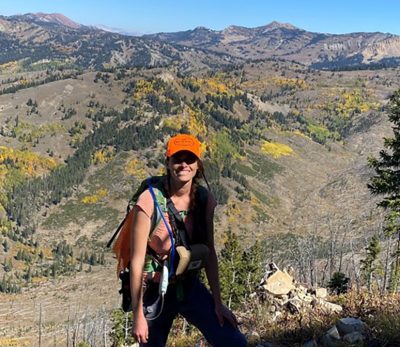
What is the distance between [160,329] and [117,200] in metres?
176

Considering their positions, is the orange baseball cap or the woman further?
the orange baseball cap

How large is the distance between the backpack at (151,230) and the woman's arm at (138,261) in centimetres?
17

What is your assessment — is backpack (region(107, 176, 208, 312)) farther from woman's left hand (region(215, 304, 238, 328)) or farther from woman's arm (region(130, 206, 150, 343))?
woman's left hand (region(215, 304, 238, 328))

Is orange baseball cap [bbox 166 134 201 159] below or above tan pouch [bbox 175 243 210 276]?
above

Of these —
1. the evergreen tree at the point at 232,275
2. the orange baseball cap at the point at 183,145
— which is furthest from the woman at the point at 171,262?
the evergreen tree at the point at 232,275

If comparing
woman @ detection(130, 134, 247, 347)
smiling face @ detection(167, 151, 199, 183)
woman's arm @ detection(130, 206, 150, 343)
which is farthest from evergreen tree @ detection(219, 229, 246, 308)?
smiling face @ detection(167, 151, 199, 183)

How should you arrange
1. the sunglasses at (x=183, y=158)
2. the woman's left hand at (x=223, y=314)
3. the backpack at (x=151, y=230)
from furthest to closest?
the woman's left hand at (x=223, y=314)
the sunglasses at (x=183, y=158)
the backpack at (x=151, y=230)

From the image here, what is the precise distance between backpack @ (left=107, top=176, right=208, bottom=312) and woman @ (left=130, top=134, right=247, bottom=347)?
0.04 metres

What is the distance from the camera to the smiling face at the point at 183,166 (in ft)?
19.4

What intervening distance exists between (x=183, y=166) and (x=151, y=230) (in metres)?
0.86

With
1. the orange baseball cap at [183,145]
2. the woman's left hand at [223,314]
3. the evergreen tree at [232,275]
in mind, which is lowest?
the evergreen tree at [232,275]

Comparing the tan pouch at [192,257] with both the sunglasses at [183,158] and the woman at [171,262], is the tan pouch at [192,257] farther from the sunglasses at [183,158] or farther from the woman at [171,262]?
the sunglasses at [183,158]

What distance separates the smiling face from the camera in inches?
232

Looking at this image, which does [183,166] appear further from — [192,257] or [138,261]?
[138,261]
